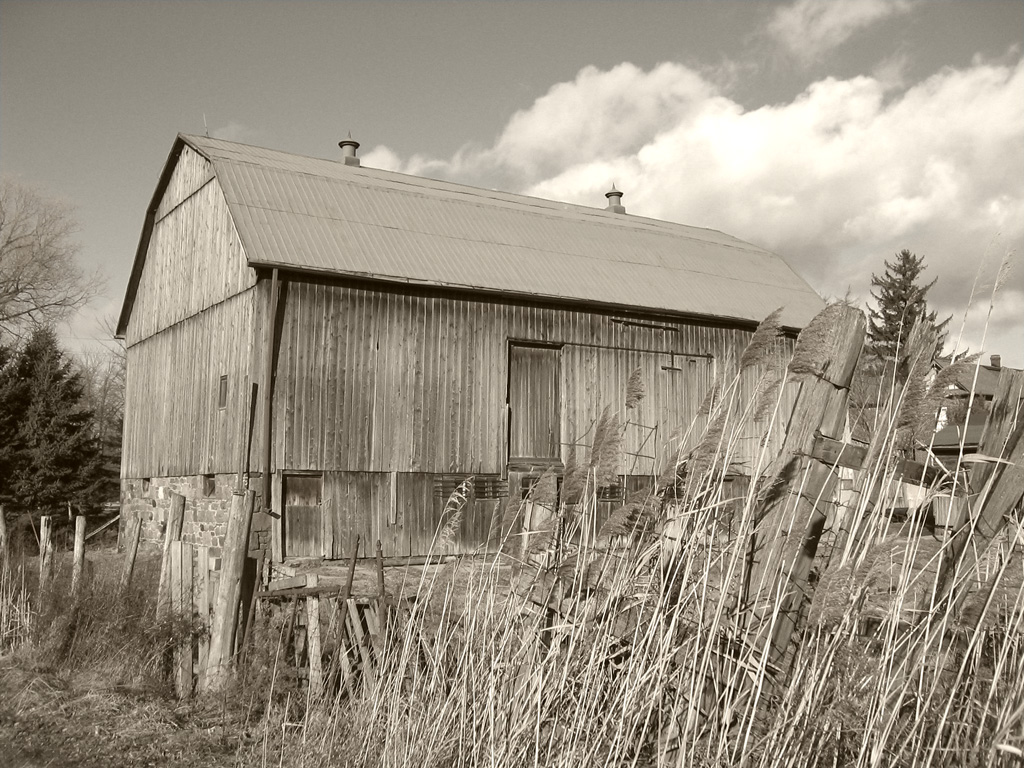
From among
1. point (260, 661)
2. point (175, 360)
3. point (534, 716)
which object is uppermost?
point (175, 360)

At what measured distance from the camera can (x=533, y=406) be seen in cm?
1451

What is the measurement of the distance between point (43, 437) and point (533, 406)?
1117 cm

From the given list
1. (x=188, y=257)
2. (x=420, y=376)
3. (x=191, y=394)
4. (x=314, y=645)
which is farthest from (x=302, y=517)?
(x=314, y=645)

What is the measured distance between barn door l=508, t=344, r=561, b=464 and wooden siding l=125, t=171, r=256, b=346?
438 cm

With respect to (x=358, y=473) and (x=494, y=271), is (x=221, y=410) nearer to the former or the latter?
(x=358, y=473)

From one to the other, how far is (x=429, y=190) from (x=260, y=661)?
39.5ft

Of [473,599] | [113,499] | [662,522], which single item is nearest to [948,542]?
[662,522]

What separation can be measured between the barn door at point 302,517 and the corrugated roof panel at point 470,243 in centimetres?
A: 312

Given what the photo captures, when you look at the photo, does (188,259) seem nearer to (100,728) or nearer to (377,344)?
(377,344)

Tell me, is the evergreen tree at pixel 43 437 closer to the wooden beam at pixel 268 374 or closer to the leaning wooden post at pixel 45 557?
the wooden beam at pixel 268 374

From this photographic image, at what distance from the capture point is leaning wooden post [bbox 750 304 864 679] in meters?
2.88

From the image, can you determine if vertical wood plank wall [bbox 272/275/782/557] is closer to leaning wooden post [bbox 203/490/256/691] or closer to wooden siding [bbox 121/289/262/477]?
wooden siding [bbox 121/289/262/477]

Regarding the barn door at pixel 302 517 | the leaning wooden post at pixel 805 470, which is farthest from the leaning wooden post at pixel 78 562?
the leaning wooden post at pixel 805 470

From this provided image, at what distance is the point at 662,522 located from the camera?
11.0 feet
